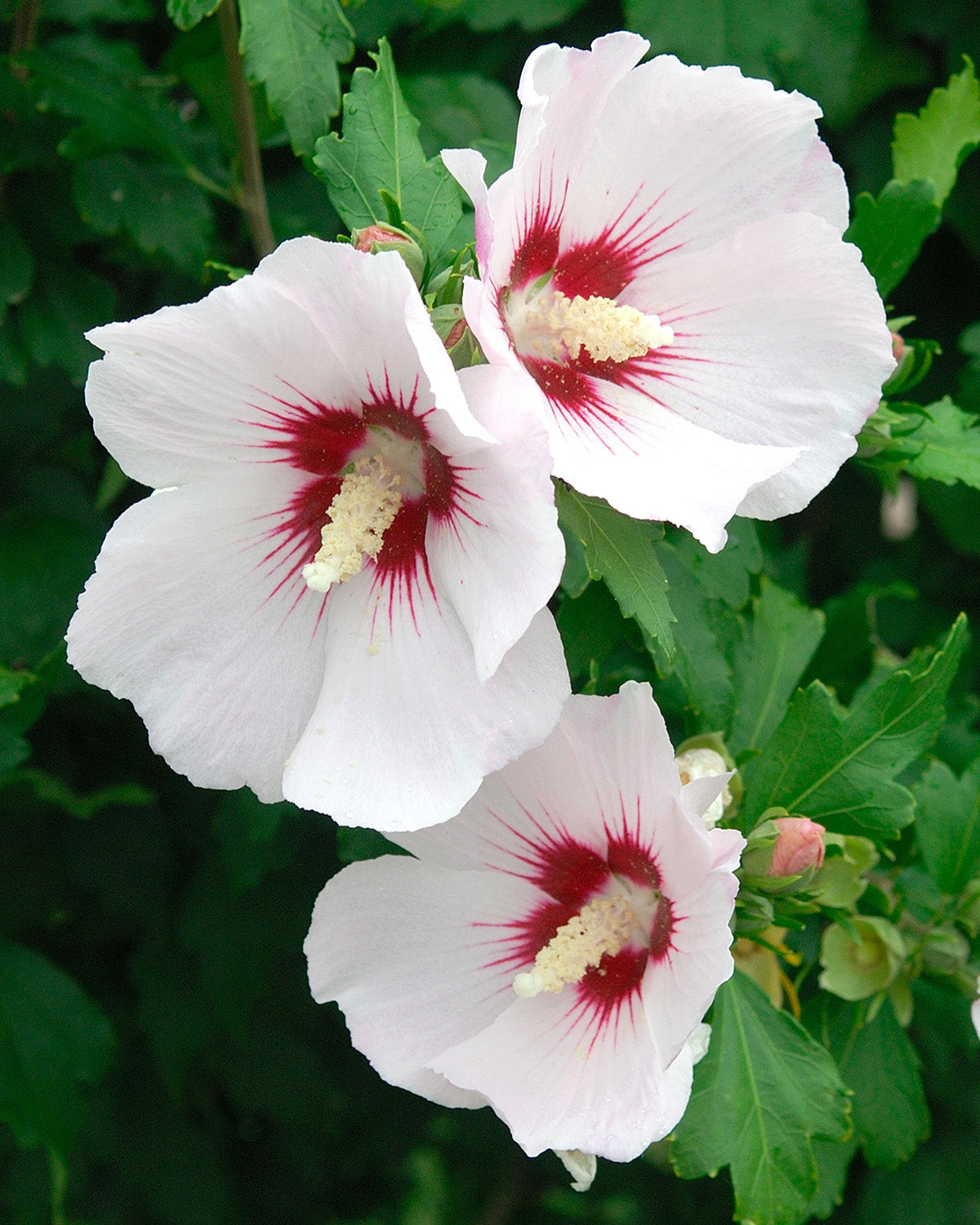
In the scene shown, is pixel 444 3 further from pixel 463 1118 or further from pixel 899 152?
pixel 463 1118

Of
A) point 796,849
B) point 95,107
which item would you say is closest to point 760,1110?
point 796,849

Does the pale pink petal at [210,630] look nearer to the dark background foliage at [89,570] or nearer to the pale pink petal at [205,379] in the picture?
the pale pink petal at [205,379]

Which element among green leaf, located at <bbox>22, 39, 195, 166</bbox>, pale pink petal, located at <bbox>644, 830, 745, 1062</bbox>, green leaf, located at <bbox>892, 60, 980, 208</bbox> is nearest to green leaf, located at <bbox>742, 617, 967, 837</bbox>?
pale pink petal, located at <bbox>644, 830, 745, 1062</bbox>

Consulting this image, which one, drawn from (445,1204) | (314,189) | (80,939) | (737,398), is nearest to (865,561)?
(314,189)

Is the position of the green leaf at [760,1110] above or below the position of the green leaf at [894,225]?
below

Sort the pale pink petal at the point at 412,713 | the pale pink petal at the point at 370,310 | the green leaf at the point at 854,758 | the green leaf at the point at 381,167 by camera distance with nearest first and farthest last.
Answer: the pale pink petal at the point at 370,310, the pale pink petal at the point at 412,713, the green leaf at the point at 381,167, the green leaf at the point at 854,758

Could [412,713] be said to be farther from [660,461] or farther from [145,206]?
[145,206]

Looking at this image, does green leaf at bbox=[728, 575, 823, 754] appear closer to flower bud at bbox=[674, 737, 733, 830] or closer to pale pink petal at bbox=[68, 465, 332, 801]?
flower bud at bbox=[674, 737, 733, 830]

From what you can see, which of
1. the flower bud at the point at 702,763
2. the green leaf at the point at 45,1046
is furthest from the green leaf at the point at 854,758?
the green leaf at the point at 45,1046
